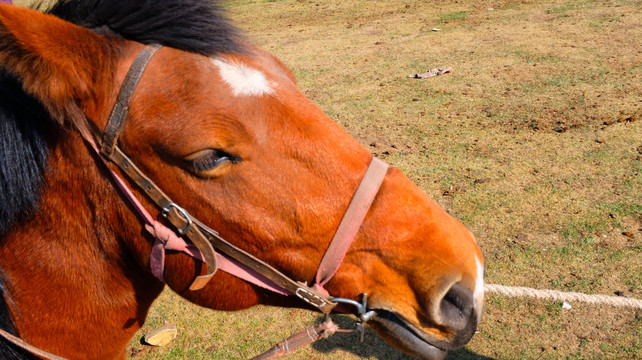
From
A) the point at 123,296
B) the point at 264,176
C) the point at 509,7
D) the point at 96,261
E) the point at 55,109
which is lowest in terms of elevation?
the point at 509,7

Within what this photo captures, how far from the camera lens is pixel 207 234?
1641 millimetres

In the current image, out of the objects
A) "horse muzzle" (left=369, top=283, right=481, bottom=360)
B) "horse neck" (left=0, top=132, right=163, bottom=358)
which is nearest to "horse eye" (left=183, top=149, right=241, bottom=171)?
"horse neck" (left=0, top=132, right=163, bottom=358)

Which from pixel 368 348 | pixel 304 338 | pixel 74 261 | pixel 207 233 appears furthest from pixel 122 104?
pixel 368 348

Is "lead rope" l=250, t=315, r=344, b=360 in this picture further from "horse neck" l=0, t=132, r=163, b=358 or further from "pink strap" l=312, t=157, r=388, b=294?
"horse neck" l=0, t=132, r=163, b=358

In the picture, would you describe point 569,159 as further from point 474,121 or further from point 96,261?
point 96,261

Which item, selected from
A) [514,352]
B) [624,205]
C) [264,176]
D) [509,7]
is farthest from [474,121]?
[509,7]

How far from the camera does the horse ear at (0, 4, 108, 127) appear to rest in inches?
52.2

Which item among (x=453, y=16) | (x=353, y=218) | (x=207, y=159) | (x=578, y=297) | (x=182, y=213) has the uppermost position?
(x=207, y=159)

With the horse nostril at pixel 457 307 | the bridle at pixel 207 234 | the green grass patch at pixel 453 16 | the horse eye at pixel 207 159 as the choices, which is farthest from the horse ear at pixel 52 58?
the green grass patch at pixel 453 16

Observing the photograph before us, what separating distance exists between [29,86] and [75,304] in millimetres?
876

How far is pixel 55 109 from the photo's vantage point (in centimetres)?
144

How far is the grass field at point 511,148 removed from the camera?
3471 mm

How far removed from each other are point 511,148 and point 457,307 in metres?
4.41

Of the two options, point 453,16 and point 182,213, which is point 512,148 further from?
point 453,16
